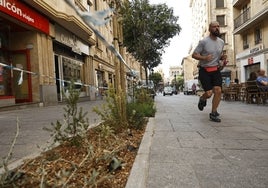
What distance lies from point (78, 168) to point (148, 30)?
1692 centimetres

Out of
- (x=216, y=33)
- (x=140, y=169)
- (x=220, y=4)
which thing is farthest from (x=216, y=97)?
(x=220, y=4)

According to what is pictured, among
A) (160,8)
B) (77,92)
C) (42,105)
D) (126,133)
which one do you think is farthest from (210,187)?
(160,8)

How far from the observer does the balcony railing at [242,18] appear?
26144 mm

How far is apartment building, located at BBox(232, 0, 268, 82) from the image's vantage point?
22656 mm

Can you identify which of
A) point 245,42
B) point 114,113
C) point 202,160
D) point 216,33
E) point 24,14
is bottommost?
point 202,160

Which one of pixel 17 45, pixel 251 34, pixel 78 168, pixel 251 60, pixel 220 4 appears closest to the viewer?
pixel 78 168

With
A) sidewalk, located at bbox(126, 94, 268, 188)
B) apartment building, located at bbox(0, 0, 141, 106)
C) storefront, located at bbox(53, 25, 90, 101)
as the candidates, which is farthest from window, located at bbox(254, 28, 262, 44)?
sidewalk, located at bbox(126, 94, 268, 188)

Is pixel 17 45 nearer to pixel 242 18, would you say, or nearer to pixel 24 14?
pixel 24 14

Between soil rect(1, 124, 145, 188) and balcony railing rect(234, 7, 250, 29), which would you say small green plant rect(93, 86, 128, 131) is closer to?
soil rect(1, 124, 145, 188)

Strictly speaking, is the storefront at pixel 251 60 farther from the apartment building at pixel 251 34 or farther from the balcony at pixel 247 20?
the balcony at pixel 247 20

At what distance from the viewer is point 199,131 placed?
4477 millimetres

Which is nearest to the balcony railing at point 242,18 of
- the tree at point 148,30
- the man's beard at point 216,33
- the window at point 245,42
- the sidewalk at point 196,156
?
the window at point 245,42

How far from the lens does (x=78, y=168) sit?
212cm

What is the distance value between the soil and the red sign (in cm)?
880
